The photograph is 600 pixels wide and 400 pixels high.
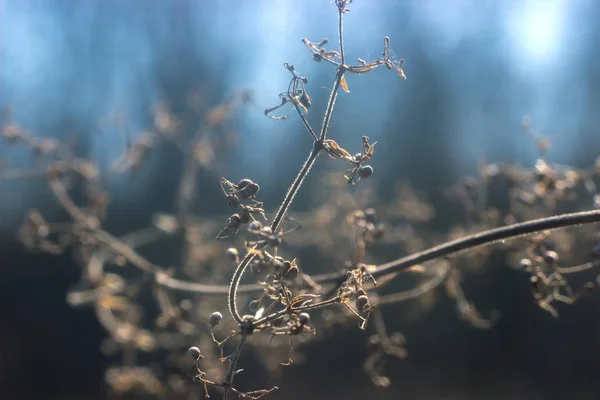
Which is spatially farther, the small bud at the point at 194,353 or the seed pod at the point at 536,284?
the seed pod at the point at 536,284

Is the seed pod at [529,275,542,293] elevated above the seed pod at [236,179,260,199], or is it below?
below

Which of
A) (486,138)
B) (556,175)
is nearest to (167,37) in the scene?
(486,138)

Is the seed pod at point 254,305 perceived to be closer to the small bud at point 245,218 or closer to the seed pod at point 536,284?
the small bud at point 245,218

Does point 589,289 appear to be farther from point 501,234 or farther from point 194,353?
point 194,353

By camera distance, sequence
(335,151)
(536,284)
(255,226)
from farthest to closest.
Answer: (536,284), (335,151), (255,226)

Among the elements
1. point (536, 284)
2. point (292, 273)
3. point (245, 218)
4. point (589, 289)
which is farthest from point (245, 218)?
point (589, 289)

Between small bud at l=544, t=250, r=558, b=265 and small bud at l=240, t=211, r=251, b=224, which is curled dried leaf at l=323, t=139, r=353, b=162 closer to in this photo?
small bud at l=240, t=211, r=251, b=224

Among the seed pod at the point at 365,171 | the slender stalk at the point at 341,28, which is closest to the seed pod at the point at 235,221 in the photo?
the seed pod at the point at 365,171

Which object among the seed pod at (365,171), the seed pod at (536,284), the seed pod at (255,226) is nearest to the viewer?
the seed pod at (255,226)

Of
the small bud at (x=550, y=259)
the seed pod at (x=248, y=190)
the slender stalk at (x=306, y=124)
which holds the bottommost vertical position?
the seed pod at (x=248, y=190)

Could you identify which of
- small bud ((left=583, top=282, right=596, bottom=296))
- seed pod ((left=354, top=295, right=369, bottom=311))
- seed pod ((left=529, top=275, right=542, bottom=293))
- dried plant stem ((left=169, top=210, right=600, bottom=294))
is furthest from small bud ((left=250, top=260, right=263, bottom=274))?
small bud ((left=583, top=282, right=596, bottom=296))

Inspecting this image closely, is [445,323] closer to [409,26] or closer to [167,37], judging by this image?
[409,26]
